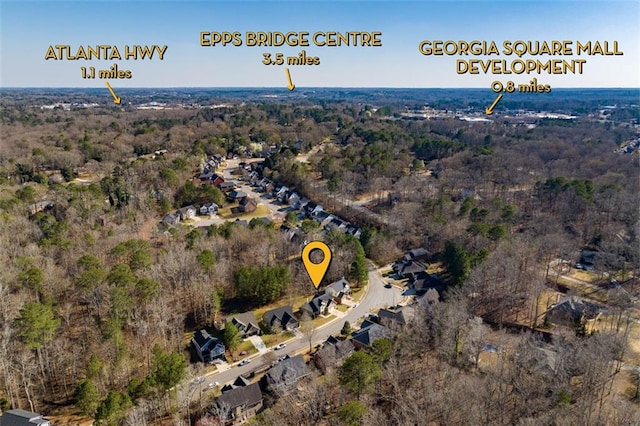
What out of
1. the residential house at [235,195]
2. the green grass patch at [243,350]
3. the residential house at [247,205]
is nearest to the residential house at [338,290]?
the green grass patch at [243,350]

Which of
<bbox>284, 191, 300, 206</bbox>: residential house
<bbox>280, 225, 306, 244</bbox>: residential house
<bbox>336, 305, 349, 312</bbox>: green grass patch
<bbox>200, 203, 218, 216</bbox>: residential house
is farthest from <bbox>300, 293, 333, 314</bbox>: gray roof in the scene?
<bbox>284, 191, 300, 206</bbox>: residential house

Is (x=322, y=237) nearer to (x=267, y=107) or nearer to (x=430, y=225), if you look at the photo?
(x=430, y=225)

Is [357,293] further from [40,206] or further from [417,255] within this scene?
[40,206]

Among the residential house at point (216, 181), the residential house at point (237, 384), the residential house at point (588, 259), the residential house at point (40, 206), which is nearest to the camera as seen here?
the residential house at point (237, 384)

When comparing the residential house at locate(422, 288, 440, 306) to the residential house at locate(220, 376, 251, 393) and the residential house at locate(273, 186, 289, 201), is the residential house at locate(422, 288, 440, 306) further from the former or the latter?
the residential house at locate(273, 186, 289, 201)

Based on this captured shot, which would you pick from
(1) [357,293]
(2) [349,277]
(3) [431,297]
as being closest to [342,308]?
(1) [357,293]

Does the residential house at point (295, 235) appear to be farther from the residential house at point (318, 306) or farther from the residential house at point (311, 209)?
the residential house at point (311, 209)
